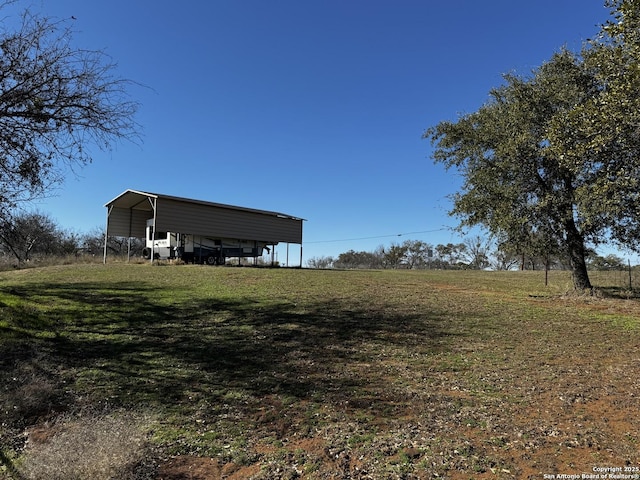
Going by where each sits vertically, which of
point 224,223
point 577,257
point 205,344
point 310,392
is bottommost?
point 310,392

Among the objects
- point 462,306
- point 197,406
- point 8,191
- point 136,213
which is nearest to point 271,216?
point 136,213

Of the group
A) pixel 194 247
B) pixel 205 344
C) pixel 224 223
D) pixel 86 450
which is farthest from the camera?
pixel 224 223

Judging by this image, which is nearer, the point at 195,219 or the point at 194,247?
the point at 195,219

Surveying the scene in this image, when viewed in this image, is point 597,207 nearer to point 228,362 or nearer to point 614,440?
point 614,440

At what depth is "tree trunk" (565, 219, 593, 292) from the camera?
13.9 metres

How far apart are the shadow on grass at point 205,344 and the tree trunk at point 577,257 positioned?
292 inches

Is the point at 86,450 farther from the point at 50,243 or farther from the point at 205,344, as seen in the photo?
the point at 50,243

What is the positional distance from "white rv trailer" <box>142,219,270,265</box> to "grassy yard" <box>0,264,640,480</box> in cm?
1661

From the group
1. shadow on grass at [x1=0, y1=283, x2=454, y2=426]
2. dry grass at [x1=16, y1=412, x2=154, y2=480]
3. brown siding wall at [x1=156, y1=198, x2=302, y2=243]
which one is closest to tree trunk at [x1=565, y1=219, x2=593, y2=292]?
shadow on grass at [x1=0, y1=283, x2=454, y2=426]

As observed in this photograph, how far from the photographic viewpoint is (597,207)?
11195 millimetres

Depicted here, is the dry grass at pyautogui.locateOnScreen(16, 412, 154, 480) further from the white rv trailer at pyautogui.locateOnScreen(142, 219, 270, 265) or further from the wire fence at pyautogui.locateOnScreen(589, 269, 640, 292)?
the white rv trailer at pyautogui.locateOnScreen(142, 219, 270, 265)

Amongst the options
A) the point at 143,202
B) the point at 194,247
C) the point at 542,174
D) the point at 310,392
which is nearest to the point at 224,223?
the point at 194,247

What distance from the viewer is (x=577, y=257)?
14.1 metres

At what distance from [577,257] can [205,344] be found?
43.4 ft
